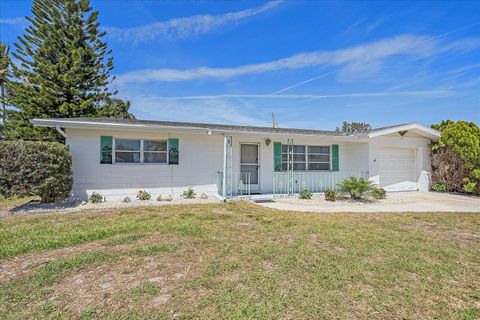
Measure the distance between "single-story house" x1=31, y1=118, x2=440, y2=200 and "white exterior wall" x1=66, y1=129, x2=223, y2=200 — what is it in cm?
3

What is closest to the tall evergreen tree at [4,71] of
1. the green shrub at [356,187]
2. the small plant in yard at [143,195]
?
the small plant in yard at [143,195]

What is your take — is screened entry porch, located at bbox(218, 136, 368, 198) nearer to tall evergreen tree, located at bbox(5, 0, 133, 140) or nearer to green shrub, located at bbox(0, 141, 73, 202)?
green shrub, located at bbox(0, 141, 73, 202)

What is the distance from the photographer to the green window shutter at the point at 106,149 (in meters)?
8.96

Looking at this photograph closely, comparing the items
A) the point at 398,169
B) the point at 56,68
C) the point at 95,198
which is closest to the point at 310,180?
the point at 398,169

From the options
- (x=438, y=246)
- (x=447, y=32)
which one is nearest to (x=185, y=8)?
(x=447, y=32)

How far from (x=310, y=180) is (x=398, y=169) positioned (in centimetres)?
458

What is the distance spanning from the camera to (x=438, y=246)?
14.3 feet

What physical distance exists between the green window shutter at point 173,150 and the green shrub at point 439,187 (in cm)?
1223

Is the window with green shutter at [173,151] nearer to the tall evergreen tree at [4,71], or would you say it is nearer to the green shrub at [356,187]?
the green shrub at [356,187]

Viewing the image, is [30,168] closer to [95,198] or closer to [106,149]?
[95,198]

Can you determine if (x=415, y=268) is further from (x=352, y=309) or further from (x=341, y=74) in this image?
(x=341, y=74)

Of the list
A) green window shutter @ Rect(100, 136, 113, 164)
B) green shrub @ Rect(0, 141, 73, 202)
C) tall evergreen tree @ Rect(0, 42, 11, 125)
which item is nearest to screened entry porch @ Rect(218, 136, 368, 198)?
green window shutter @ Rect(100, 136, 113, 164)

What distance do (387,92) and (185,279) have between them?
17857 mm

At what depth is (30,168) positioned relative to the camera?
7.23 metres
